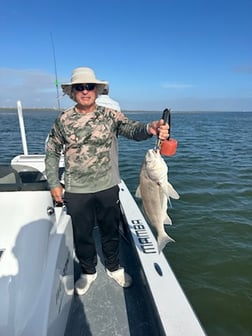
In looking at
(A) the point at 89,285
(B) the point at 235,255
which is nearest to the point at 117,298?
(A) the point at 89,285

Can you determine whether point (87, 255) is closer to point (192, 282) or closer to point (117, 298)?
point (117, 298)

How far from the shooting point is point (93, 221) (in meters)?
2.86

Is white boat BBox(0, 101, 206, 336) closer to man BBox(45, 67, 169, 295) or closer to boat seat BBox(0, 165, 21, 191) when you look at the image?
boat seat BBox(0, 165, 21, 191)

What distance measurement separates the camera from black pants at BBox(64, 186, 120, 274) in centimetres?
268

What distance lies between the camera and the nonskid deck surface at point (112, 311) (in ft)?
8.48

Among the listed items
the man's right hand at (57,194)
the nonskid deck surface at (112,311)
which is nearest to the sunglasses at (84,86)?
the man's right hand at (57,194)

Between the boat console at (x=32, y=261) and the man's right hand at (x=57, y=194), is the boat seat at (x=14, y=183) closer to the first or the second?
the boat console at (x=32, y=261)

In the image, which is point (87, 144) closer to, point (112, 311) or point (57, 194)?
point (57, 194)

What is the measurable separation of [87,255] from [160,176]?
139 centimetres

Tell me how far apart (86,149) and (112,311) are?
5.19 ft

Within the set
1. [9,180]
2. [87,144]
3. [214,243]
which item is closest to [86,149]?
[87,144]

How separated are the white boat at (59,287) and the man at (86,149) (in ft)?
0.65

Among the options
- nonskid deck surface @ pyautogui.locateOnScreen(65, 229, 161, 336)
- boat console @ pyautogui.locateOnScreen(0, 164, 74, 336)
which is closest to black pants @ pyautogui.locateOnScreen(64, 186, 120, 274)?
boat console @ pyautogui.locateOnScreen(0, 164, 74, 336)

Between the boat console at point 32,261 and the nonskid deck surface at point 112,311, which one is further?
the nonskid deck surface at point 112,311
